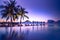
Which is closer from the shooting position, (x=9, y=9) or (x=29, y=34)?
(x=29, y=34)

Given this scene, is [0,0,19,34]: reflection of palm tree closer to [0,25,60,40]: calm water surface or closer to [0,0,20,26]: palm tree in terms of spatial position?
[0,0,20,26]: palm tree

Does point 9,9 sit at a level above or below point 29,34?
above

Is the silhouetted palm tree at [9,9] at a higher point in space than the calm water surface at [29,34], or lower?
higher

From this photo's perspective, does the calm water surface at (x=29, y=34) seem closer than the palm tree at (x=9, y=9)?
Yes

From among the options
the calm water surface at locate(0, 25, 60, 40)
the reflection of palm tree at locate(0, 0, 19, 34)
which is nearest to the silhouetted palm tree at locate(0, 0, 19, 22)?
the reflection of palm tree at locate(0, 0, 19, 34)

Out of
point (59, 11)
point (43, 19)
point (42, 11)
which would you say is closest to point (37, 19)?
point (43, 19)

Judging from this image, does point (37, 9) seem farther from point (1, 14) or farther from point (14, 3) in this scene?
point (1, 14)

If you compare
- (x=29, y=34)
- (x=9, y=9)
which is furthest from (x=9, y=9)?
(x=29, y=34)

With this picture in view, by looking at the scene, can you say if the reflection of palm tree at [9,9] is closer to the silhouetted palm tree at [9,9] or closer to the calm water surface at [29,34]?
the silhouetted palm tree at [9,9]

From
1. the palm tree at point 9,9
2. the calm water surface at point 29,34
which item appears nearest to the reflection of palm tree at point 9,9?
the palm tree at point 9,9

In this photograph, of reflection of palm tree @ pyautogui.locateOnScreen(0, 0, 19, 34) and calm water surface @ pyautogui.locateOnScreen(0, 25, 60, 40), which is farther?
reflection of palm tree @ pyautogui.locateOnScreen(0, 0, 19, 34)

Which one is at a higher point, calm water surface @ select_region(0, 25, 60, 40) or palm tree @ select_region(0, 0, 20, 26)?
palm tree @ select_region(0, 0, 20, 26)

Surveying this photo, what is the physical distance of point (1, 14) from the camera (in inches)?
473

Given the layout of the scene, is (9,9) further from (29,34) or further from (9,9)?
(29,34)
